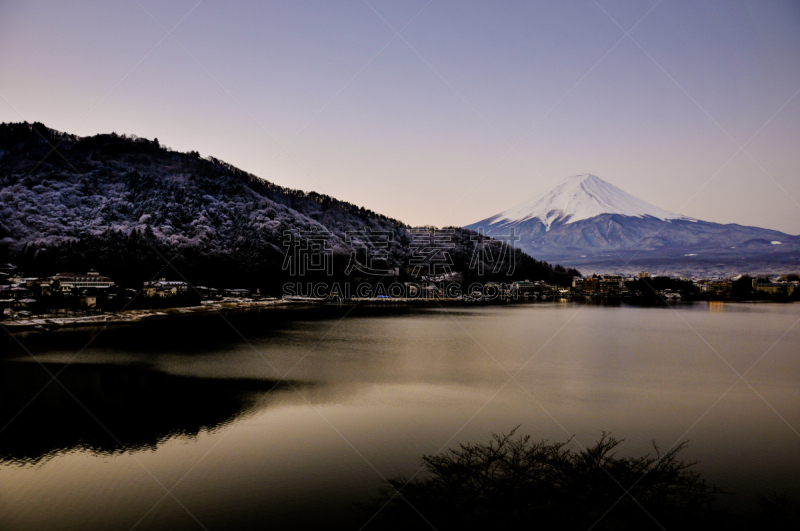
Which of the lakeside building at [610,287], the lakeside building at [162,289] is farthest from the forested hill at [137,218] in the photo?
the lakeside building at [610,287]

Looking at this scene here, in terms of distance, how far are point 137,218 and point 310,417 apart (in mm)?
42656

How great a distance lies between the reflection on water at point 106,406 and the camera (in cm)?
674

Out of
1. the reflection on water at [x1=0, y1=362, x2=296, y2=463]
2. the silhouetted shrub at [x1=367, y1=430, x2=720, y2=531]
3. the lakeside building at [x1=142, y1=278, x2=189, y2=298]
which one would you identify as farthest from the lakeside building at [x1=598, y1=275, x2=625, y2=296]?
the silhouetted shrub at [x1=367, y1=430, x2=720, y2=531]

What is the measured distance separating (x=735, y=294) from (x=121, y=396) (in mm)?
63368

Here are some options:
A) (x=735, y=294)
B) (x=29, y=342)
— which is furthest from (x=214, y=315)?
(x=735, y=294)

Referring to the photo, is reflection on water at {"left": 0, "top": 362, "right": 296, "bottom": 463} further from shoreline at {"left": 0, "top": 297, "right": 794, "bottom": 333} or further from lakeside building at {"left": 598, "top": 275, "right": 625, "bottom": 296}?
lakeside building at {"left": 598, "top": 275, "right": 625, "bottom": 296}

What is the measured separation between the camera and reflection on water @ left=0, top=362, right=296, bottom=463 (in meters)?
6.74

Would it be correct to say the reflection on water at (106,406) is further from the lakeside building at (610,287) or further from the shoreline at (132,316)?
the lakeside building at (610,287)

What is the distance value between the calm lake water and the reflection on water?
39mm

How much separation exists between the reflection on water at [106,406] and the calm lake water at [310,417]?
39mm

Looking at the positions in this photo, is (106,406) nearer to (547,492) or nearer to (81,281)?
(547,492)

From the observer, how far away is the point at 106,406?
27.4 ft

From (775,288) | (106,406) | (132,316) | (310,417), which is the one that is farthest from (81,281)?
(775,288)

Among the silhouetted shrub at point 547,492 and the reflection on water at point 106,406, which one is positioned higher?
the silhouetted shrub at point 547,492
